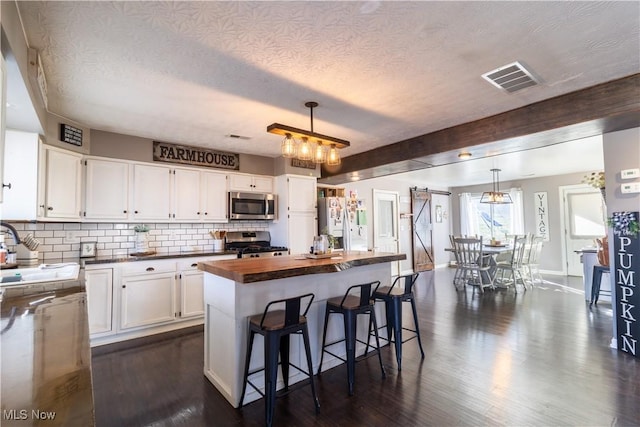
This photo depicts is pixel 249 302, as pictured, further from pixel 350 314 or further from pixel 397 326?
pixel 397 326

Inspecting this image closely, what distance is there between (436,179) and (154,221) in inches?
247

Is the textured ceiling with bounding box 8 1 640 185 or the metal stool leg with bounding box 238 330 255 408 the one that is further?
the metal stool leg with bounding box 238 330 255 408

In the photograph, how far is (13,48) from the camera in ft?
5.13

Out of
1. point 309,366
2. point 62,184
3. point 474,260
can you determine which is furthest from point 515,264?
point 62,184

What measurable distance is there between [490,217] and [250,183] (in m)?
6.78

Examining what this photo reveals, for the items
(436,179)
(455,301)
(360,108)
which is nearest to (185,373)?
(360,108)

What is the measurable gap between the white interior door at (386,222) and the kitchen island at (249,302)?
13.7ft

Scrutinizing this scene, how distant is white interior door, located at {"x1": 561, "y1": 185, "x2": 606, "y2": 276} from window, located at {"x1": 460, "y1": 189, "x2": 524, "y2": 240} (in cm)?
93

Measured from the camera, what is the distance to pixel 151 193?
398 centimetres

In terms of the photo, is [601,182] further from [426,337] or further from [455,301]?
[426,337]

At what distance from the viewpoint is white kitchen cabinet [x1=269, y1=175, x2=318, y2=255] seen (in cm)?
490

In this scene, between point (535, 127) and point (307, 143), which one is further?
point (535, 127)

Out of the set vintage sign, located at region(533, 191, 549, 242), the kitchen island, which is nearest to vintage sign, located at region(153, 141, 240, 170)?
the kitchen island

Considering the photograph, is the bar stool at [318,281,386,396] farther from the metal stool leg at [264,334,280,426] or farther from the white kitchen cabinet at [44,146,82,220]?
the white kitchen cabinet at [44,146,82,220]
